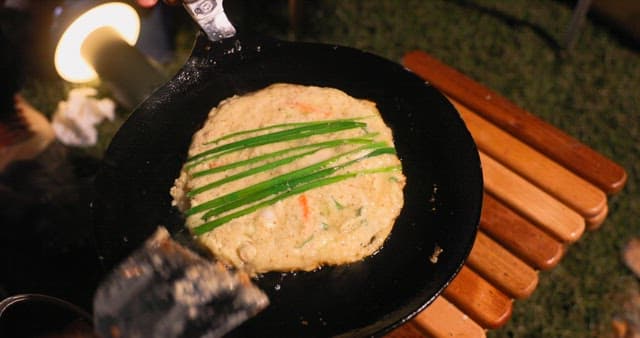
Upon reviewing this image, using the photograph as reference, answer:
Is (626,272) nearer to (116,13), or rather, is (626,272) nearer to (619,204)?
(619,204)

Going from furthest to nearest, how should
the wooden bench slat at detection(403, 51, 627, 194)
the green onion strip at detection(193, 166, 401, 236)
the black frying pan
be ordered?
the wooden bench slat at detection(403, 51, 627, 194) → the green onion strip at detection(193, 166, 401, 236) → the black frying pan

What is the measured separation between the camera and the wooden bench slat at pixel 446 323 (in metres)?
2.35

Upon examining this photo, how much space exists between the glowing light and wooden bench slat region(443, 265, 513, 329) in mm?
2263

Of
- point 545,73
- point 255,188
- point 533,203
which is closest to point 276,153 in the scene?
point 255,188

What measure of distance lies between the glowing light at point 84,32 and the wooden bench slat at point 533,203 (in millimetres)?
2179

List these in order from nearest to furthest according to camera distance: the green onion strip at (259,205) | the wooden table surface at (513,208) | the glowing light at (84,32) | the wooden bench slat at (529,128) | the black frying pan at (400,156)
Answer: the black frying pan at (400,156)
the green onion strip at (259,205)
the wooden table surface at (513,208)
the wooden bench slat at (529,128)
the glowing light at (84,32)

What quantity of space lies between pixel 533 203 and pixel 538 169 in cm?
21

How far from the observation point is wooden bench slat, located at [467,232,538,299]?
2.45 m

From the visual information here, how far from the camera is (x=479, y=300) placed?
2.42m

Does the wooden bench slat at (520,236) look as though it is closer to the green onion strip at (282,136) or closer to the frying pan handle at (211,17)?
the green onion strip at (282,136)

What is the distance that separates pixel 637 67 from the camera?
4602 mm

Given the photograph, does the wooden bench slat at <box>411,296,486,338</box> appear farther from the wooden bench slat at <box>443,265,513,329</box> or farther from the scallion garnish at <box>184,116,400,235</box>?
the scallion garnish at <box>184,116,400,235</box>

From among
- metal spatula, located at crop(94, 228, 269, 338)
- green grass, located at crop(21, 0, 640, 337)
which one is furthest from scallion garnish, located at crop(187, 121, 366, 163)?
green grass, located at crop(21, 0, 640, 337)

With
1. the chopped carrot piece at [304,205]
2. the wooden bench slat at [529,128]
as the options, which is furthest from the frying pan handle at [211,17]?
the wooden bench slat at [529,128]
